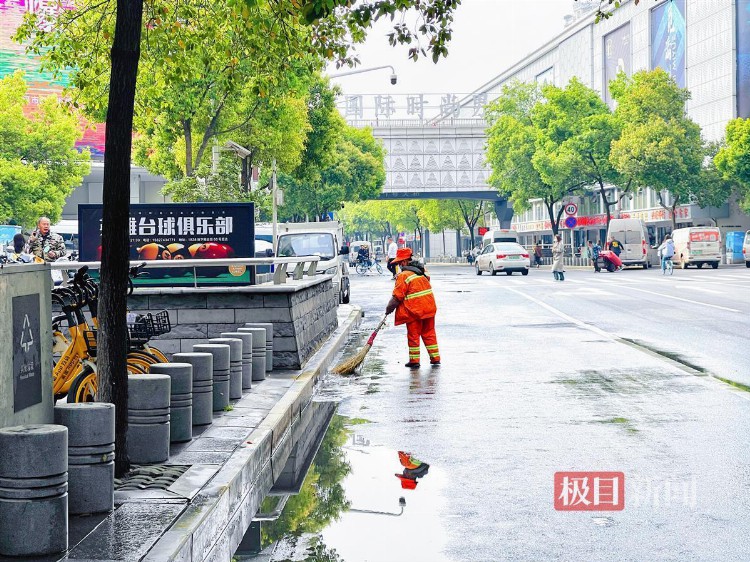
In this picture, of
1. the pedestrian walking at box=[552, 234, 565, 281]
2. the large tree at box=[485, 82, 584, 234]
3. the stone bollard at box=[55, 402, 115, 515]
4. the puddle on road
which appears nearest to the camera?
the puddle on road

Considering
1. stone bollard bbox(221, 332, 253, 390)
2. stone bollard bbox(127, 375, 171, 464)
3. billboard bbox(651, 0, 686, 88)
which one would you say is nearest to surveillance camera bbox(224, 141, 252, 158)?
stone bollard bbox(221, 332, 253, 390)

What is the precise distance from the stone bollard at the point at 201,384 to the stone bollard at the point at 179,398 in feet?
2.39

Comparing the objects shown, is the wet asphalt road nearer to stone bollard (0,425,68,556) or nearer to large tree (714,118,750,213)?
stone bollard (0,425,68,556)

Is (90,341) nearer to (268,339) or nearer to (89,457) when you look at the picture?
(89,457)

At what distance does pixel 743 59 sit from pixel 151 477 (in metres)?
67.4

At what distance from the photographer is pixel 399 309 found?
586 inches

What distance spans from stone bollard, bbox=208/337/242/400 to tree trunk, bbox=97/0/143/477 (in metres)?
3.55

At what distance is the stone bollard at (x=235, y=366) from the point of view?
10.9 metres

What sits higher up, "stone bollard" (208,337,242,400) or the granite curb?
"stone bollard" (208,337,242,400)

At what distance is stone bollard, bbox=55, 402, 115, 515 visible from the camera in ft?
19.9

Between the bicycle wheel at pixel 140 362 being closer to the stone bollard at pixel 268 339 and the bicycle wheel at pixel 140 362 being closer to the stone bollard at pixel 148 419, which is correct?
the stone bollard at pixel 148 419

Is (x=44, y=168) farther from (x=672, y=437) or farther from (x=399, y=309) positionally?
(x=672, y=437)

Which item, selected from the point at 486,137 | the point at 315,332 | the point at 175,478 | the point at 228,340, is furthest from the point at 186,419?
the point at 486,137

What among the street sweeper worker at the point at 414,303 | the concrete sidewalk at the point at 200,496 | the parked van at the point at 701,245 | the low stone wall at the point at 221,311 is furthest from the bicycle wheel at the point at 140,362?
the parked van at the point at 701,245
